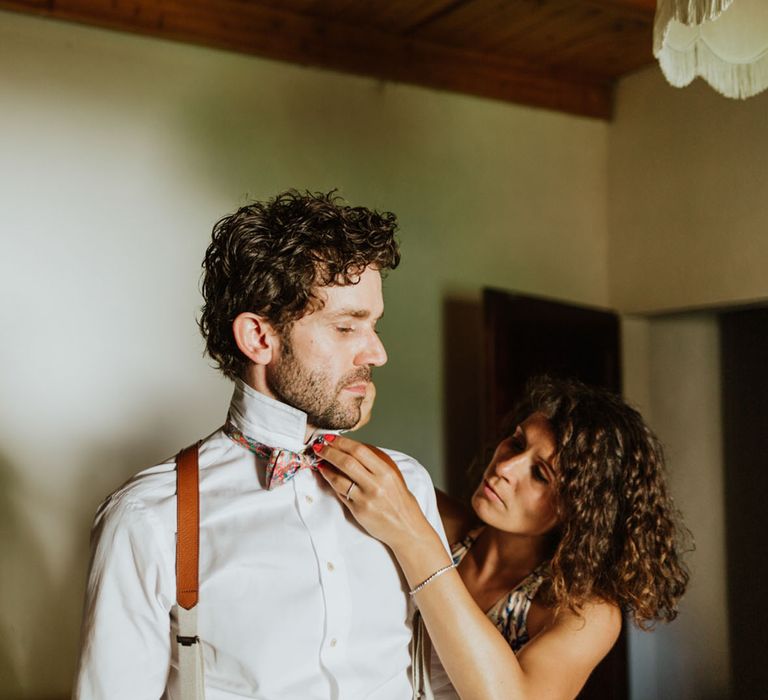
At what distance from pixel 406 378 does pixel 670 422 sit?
4.21 feet

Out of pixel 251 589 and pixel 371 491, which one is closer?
pixel 251 589

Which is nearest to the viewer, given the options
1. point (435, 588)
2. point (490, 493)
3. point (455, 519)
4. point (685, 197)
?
point (435, 588)

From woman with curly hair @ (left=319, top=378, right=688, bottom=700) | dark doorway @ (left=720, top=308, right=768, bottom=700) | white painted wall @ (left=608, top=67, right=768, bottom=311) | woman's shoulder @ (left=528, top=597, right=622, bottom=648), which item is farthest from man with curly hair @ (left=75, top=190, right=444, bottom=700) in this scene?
dark doorway @ (left=720, top=308, right=768, bottom=700)

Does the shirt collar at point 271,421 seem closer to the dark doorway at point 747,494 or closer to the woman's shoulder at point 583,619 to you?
the woman's shoulder at point 583,619

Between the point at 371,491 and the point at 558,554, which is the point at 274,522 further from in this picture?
the point at 558,554

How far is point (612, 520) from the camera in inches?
92.6

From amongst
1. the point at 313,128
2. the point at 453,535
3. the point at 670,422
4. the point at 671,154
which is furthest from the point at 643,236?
the point at 453,535

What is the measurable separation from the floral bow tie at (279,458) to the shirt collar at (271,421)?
0.04ft

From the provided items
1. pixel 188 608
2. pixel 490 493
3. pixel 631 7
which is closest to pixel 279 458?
pixel 188 608

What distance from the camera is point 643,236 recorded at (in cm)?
436

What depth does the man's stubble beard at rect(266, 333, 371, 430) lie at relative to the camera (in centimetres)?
170

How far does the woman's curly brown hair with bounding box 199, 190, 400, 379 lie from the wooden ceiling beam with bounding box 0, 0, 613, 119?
199 cm

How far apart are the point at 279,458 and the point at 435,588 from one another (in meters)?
0.40

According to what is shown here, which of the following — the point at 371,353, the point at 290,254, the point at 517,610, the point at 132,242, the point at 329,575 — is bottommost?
the point at 517,610
